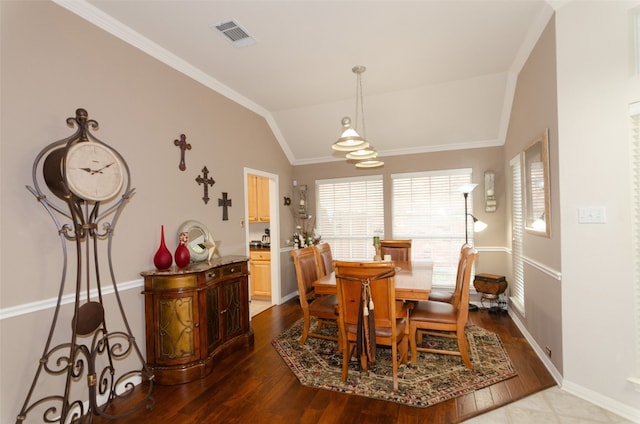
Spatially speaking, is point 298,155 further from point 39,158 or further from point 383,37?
point 39,158

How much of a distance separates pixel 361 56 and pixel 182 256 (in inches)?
107

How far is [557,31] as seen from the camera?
8.00 feet

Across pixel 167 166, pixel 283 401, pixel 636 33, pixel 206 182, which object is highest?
pixel 636 33

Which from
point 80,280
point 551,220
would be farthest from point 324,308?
point 551,220

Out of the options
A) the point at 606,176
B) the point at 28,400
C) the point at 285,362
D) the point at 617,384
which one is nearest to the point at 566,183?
the point at 606,176

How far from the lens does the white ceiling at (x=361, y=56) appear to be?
250cm

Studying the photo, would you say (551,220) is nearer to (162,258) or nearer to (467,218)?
(467,218)

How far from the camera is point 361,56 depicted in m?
3.23

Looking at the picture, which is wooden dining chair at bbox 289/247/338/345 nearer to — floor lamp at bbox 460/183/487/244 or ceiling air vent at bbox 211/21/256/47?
ceiling air vent at bbox 211/21/256/47

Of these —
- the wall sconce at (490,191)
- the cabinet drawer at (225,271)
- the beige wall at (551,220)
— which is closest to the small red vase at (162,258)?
the cabinet drawer at (225,271)

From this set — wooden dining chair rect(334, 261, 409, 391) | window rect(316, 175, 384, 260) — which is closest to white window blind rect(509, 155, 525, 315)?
window rect(316, 175, 384, 260)

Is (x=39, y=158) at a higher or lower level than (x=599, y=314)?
higher

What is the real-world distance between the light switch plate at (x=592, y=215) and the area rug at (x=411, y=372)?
1.45m

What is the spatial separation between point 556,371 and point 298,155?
179 inches
